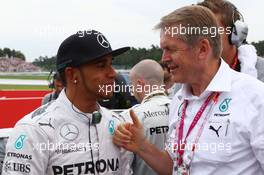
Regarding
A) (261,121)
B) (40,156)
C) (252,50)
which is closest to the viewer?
(261,121)

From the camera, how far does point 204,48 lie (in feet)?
7.11

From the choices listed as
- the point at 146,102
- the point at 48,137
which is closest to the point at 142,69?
the point at 146,102

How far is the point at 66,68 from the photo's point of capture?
2350 mm

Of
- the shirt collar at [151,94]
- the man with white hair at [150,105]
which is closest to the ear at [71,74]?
the man with white hair at [150,105]

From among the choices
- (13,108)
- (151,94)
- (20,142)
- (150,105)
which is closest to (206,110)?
(20,142)

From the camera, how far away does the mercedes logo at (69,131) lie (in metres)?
2.21

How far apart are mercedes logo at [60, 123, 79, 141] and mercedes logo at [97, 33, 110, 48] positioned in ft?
1.63

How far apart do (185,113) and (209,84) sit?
0.80ft

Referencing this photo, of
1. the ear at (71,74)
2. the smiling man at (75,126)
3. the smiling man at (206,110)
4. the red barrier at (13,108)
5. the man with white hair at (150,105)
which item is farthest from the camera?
the red barrier at (13,108)

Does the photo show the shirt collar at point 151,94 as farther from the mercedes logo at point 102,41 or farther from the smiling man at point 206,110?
the mercedes logo at point 102,41

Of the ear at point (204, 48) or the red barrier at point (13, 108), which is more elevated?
the ear at point (204, 48)

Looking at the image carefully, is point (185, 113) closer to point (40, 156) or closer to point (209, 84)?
point (209, 84)

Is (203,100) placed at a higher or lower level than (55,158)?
higher

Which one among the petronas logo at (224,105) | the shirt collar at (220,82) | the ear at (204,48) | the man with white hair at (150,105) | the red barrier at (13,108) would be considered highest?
the ear at (204,48)
